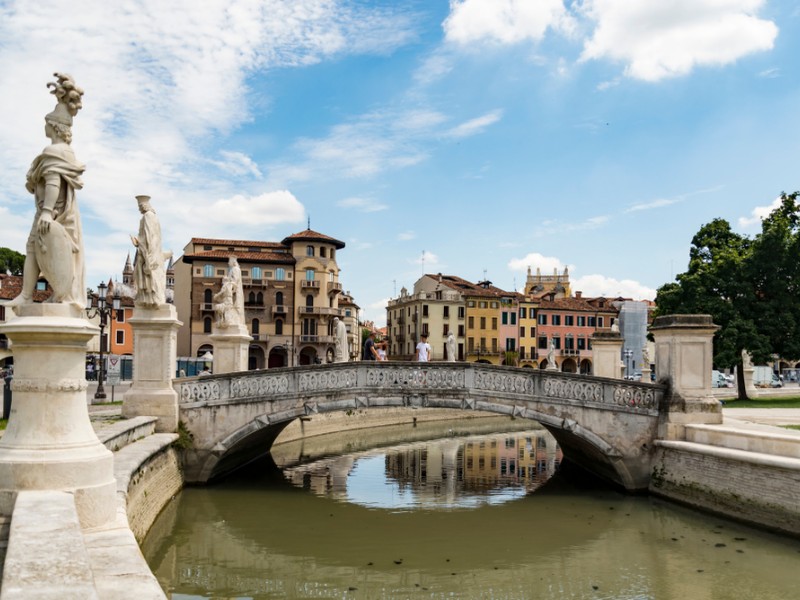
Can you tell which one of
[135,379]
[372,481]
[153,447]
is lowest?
[372,481]

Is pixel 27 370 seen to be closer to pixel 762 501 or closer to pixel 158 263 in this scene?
pixel 158 263

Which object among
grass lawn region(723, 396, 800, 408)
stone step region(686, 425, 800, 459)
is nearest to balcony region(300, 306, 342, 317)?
grass lawn region(723, 396, 800, 408)

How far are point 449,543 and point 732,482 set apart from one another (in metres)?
5.61

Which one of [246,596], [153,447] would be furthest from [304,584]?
[153,447]

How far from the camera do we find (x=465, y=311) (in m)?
80.6

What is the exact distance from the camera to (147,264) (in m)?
15.9

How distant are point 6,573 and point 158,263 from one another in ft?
40.7

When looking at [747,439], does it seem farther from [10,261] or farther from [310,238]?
[10,261]

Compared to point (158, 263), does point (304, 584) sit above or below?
below

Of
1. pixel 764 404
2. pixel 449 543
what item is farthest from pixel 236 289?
pixel 764 404

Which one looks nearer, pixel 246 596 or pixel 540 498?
pixel 246 596

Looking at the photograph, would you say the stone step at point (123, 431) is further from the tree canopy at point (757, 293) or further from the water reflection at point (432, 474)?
the tree canopy at point (757, 293)

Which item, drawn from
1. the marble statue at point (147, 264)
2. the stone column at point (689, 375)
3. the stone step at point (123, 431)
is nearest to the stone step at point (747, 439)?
the stone column at point (689, 375)

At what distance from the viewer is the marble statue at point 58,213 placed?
718 cm
